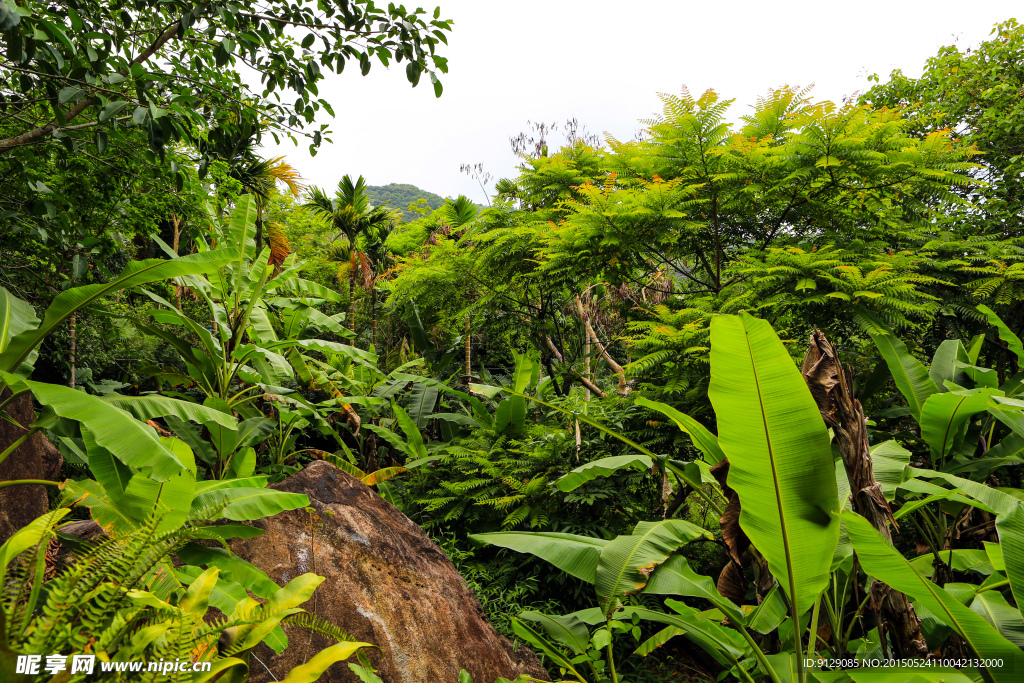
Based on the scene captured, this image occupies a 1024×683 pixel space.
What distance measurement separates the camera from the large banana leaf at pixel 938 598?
137cm

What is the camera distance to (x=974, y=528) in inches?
96.4

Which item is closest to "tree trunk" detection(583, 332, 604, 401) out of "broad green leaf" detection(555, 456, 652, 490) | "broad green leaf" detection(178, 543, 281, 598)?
"broad green leaf" detection(555, 456, 652, 490)

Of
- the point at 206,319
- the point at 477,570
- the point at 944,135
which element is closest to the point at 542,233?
the point at 477,570

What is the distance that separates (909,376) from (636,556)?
224cm

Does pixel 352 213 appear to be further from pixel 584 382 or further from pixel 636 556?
pixel 636 556

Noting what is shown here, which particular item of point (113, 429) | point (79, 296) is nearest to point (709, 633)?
point (113, 429)

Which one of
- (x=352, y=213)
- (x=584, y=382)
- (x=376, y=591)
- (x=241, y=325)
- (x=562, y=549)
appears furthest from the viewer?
(x=352, y=213)

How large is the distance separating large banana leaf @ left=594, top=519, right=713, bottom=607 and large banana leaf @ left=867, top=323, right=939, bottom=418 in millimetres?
1755

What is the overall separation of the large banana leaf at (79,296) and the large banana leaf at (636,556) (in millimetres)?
1873

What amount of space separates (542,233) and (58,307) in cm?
356

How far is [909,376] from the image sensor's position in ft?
9.53

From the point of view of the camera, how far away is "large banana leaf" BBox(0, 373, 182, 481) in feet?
5.46

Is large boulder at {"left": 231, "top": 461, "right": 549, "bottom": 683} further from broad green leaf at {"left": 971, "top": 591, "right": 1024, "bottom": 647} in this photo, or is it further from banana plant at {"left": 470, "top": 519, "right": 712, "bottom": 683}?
broad green leaf at {"left": 971, "top": 591, "right": 1024, "bottom": 647}

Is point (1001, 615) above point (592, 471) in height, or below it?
below
